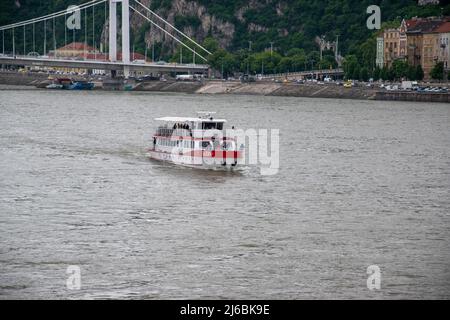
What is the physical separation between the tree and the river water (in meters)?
53.6

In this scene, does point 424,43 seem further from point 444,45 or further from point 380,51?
point 380,51

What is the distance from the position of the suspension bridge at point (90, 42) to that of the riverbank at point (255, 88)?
89.3 inches

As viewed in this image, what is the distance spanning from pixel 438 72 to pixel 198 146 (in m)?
66.1

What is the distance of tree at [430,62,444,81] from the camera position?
103 metres

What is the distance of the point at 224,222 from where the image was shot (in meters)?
28.0

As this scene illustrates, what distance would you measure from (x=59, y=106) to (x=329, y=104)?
19032 millimetres

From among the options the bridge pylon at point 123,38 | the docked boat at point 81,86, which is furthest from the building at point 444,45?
the docked boat at point 81,86

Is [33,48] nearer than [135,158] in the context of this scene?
No

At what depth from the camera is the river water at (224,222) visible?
22.4 metres

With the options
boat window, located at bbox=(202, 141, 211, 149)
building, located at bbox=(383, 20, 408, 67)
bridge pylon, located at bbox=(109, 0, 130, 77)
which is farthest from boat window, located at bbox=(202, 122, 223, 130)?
bridge pylon, located at bbox=(109, 0, 130, 77)

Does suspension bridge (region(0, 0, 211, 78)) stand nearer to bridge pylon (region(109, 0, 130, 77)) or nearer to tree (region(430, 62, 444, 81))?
bridge pylon (region(109, 0, 130, 77))
